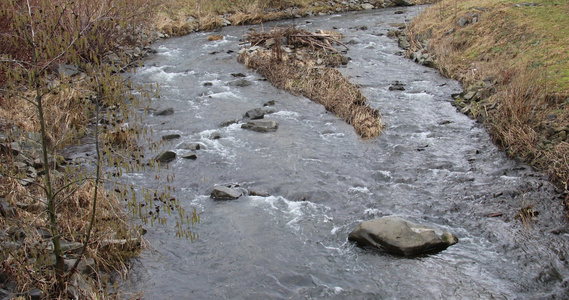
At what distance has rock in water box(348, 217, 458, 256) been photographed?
7750 mm

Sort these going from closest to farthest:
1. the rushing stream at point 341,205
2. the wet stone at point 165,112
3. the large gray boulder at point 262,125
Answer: the rushing stream at point 341,205 → the large gray boulder at point 262,125 → the wet stone at point 165,112

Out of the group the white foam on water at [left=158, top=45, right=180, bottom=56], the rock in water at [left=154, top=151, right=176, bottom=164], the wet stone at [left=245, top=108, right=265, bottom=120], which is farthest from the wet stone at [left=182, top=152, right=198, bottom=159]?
the white foam on water at [left=158, top=45, right=180, bottom=56]

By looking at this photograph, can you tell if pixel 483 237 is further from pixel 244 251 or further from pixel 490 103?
pixel 490 103

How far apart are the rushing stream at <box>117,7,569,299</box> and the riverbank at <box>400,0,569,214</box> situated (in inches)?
20.3

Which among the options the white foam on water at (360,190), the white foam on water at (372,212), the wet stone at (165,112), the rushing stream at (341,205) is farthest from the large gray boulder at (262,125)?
the white foam on water at (372,212)

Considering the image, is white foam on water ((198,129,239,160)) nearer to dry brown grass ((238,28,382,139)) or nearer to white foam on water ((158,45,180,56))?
dry brown grass ((238,28,382,139))

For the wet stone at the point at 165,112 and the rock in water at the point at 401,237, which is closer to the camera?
the rock in water at the point at 401,237

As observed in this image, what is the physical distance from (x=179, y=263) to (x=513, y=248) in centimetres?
567

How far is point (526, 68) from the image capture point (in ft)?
45.1

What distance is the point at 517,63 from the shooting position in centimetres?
1473

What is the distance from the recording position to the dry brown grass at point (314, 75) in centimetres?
1383

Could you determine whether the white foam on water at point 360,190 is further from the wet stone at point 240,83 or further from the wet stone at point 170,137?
the wet stone at point 240,83

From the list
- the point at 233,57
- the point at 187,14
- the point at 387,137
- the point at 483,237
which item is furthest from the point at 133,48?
the point at 483,237

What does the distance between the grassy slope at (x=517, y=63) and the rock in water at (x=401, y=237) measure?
317 centimetres
